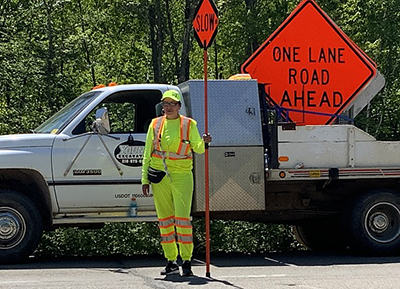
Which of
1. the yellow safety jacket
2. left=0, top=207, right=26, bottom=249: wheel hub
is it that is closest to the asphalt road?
left=0, top=207, right=26, bottom=249: wheel hub

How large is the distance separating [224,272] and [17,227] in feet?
8.37

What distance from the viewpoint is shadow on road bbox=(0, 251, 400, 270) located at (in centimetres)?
1080

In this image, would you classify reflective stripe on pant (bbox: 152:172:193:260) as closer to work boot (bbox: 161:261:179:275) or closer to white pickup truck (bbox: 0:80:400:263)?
work boot (bbox: 161:261:179:275)

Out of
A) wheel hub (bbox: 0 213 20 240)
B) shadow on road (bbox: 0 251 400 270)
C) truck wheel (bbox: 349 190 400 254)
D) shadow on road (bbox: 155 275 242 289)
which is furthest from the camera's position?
truck wheel (bbox: 349 190 400 254)

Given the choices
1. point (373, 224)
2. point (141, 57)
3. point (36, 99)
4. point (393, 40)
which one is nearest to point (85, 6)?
point (141, 57)

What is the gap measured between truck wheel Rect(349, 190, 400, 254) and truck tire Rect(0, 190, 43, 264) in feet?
12.9

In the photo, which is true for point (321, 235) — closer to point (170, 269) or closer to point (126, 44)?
point (170, 269)

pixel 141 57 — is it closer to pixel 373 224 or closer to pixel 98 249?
pixel 98 249

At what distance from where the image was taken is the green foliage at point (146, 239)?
13055mm

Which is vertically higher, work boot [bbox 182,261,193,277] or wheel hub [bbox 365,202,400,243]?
wheel hub [bbox 365,202,400,243]

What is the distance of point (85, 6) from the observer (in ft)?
119

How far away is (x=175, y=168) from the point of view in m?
9.35

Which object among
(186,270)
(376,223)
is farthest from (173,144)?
(376,223)

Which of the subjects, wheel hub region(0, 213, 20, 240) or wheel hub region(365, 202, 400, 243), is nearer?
wheel hub region(0, 213, 20, 240)
